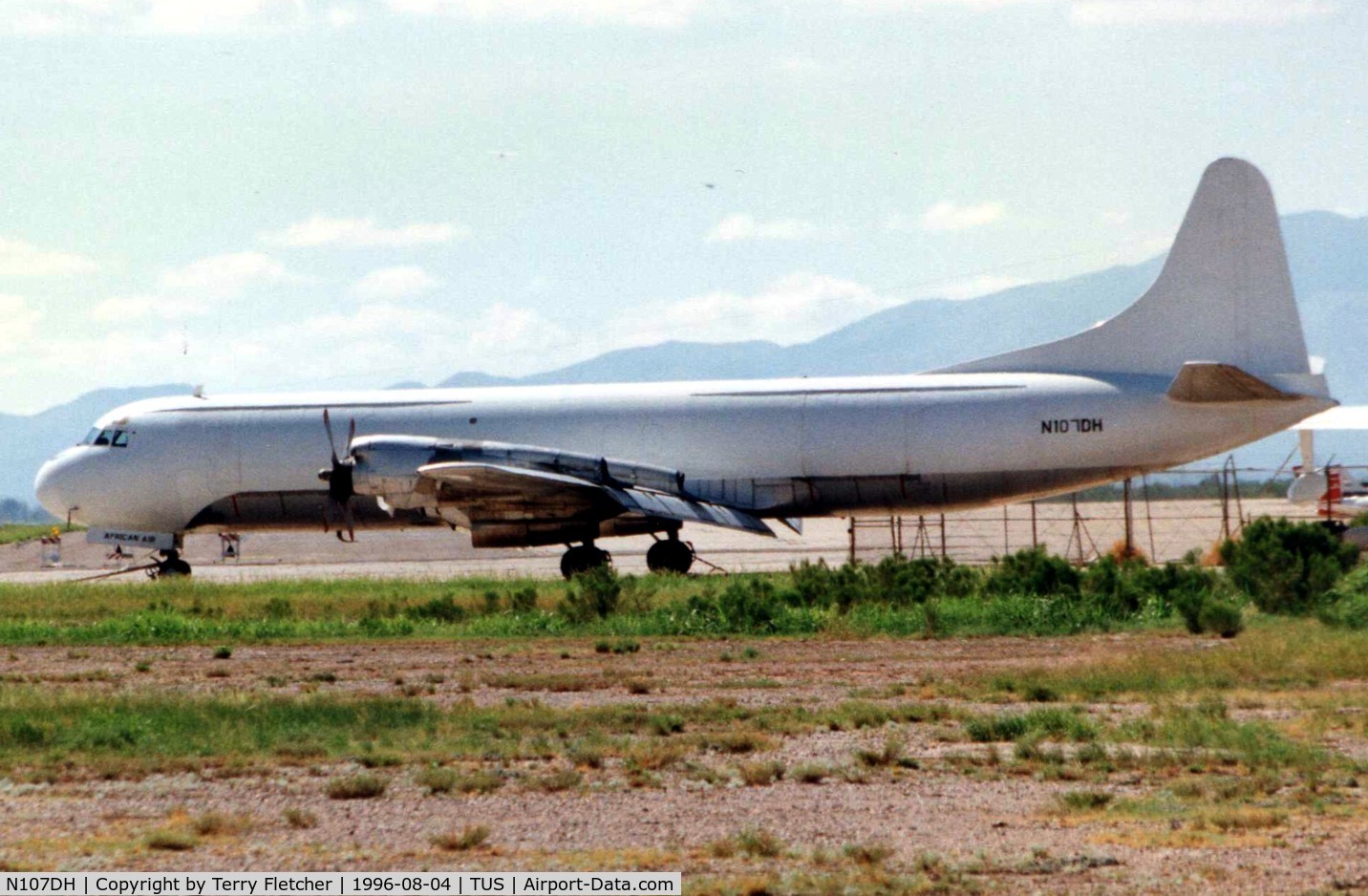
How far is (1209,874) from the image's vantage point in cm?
812

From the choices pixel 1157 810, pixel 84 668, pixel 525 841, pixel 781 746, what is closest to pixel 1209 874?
pixel 1157 810

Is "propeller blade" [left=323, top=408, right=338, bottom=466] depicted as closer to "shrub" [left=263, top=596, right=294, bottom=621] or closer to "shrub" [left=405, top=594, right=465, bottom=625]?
"shrub" [left=263, top=596, right=294, bottom=621]

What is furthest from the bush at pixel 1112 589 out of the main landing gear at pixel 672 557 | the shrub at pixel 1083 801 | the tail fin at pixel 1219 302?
the shrub at pixel 1083 801

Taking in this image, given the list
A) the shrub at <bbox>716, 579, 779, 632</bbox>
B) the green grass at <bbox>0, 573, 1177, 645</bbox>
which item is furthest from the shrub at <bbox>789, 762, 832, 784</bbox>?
the shrub at <bbox>716, 579, 779, 632</bbox>

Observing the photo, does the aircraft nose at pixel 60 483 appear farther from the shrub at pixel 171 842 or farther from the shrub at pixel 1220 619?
the shrub at pixel 171 842

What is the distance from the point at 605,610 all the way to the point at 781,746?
446 inches

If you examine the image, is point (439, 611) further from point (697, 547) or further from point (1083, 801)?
point (697, 547)

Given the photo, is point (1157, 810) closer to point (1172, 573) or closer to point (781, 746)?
point (781, 746)

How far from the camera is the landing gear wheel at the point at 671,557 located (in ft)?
107

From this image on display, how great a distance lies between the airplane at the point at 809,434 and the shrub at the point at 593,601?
531 cm

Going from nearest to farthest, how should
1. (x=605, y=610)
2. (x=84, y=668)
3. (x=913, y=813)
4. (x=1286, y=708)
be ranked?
(x=913, y=813)
(x=1286, y=708)
(x=84, y=668)
(x=605, y=610)

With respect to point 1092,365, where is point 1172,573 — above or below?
below
